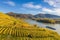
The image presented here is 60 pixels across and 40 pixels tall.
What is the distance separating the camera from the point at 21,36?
147 ft

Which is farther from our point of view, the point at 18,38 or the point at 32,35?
the point at 32,35

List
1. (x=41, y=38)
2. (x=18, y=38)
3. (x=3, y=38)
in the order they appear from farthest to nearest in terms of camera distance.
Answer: (x=41, y=38)
(x=18, y=38)
(x=3, y=38)

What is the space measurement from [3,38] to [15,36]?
4.85 m

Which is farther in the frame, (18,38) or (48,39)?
(48,39)

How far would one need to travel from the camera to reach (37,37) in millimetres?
45219

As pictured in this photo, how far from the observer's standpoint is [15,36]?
143 ft

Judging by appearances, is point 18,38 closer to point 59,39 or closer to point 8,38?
point 8,38

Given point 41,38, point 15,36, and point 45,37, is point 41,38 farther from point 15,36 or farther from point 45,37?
point 15,36

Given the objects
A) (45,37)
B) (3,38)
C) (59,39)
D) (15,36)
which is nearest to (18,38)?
(15,36)

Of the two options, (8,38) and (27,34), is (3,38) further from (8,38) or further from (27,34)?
(27,34)

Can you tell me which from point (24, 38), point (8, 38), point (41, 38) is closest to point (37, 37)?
point (41, 38)

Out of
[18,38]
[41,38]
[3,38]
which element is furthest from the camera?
[41,38]

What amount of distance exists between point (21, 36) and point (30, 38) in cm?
308

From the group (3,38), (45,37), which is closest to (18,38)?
(3,38)
